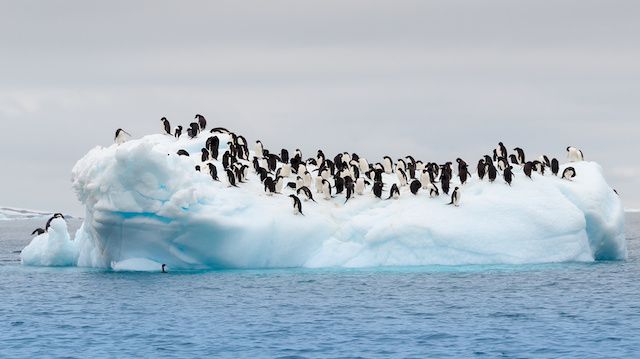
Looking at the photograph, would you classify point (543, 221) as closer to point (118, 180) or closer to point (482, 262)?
point (482, 262)

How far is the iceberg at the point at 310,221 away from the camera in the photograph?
1700 inches

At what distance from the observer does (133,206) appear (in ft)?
141

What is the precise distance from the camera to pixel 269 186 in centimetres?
4691

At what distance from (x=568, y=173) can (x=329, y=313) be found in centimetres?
2075

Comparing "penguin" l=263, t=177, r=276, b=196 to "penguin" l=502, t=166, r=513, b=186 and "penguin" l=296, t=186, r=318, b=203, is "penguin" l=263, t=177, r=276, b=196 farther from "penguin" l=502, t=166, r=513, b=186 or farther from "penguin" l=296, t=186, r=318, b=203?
"penguin" l=502, t=166, r=513, b=186

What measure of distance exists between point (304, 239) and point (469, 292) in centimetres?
965

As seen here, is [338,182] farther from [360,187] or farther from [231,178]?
[231,178]

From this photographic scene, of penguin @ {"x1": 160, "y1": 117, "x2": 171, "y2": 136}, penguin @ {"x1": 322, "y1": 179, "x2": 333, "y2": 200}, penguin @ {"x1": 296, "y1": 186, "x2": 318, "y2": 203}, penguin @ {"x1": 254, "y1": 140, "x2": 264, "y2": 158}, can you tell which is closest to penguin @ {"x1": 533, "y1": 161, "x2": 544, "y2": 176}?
penguin @ {"x1": 322, "y1": 179, "x2": 333, "y2": 200}

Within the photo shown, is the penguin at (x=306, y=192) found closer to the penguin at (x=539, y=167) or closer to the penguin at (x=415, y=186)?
the penguin at (x=415, y=186)

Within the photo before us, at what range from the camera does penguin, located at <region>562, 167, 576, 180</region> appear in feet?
163

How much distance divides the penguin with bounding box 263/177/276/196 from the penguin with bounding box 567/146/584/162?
1748 centimetres

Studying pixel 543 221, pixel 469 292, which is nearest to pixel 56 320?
pixel 469 292

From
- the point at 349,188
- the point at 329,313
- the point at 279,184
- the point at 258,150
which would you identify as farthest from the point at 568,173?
the point at 329,313

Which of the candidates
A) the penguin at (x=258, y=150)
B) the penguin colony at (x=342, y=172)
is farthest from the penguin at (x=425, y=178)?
the penguin at (x=258, y=150)
